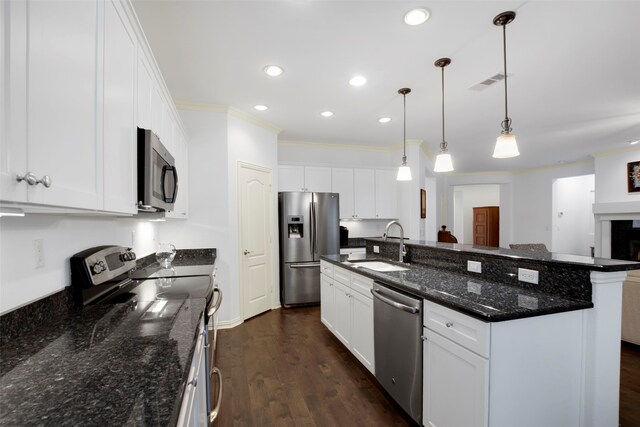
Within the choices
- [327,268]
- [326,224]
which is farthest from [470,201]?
[327,268]

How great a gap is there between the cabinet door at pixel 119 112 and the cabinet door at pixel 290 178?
3102 millimetres

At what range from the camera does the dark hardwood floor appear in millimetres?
1934

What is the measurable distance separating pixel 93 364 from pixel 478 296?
1.74 metres

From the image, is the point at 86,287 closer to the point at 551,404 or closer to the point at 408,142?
the point at 551,404

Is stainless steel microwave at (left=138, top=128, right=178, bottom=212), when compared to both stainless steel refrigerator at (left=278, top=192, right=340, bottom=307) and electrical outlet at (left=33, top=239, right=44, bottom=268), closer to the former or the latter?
electrical outlet at (left=33, top=239, right=44, bottom=268)

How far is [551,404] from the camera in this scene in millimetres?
1405

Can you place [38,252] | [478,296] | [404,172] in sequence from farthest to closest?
[404,172]
[478,296]
[38,252]

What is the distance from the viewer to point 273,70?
260cm

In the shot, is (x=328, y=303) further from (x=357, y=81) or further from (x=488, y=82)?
(x=488, y=82)

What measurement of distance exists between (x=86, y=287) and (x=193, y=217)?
2.10m

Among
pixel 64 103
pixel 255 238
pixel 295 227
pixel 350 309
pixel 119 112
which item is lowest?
pixel 350 309

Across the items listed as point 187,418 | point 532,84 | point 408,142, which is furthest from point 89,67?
point 408,142

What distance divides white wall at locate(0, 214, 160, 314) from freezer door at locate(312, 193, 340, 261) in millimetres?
2859

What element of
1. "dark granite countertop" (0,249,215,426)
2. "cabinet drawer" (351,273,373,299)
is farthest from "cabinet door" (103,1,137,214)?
"cabinet drawer" (351,273,373,299)
